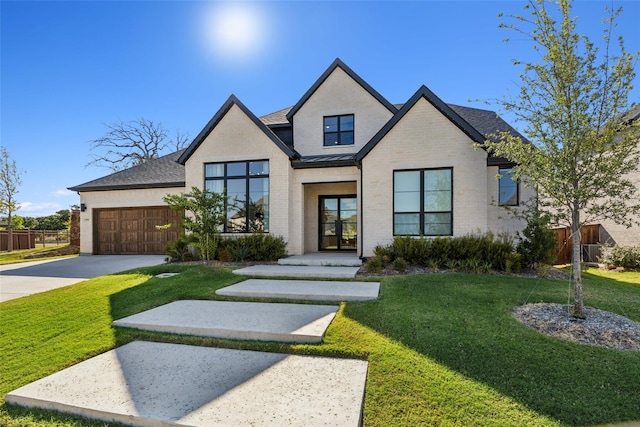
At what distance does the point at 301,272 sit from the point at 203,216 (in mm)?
4127

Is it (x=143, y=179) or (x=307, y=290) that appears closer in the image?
(x=307, y=290)

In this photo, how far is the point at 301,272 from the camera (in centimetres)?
830

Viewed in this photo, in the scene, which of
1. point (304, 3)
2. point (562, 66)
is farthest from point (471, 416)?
point (304, 3)

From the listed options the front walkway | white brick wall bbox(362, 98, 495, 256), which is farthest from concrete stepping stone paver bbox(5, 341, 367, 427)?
white brick wall bbox(362, 98, 495, 256)

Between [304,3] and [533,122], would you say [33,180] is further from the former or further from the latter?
[533,122]

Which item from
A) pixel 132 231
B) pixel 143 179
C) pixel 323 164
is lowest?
pixel 132 231

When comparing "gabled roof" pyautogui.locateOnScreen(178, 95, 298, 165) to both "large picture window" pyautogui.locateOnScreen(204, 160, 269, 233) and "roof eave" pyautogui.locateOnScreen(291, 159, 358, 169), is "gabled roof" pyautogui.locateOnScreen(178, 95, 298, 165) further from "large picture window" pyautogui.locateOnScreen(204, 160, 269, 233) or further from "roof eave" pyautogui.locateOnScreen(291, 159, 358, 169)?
"large picture window" pyautogui.locateOnScreen(204, 160, 269, 233)

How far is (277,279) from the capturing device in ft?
26.3

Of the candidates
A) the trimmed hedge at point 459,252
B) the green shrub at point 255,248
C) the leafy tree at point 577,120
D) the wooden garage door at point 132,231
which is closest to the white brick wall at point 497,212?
the trimmed hedge at point 459,252

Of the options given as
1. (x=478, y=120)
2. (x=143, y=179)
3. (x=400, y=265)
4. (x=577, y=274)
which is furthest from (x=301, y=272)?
(x=478, y=120)

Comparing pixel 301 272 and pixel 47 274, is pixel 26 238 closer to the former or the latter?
pixel 47 274

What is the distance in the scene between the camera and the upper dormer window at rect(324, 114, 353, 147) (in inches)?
520

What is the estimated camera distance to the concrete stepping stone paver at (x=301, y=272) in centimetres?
802

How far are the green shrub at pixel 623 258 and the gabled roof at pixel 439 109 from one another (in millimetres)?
7509
